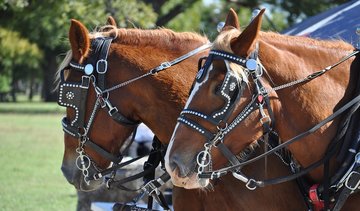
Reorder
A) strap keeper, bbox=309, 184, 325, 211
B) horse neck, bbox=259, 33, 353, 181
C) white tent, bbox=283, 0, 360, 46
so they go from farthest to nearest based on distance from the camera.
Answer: white tent, bbox=283, 0, 360, 46 < strap keeper, bbox=309, 184, 325, 211 < horse neck, bbox=259, 33, 353, 181

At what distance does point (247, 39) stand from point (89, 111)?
4.66ft

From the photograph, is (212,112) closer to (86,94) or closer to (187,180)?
(187,180)

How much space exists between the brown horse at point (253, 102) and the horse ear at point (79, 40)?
47.2 inches

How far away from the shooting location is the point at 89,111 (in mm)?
4391

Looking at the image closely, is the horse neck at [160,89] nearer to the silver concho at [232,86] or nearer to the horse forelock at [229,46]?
the horse forelock at [229,46]

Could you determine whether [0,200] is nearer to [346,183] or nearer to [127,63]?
[127,63]

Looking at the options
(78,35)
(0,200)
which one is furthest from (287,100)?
(0,200)

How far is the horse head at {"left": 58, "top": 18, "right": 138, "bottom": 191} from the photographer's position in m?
4.38

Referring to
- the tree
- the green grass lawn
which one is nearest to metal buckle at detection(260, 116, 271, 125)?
the green grass lawn

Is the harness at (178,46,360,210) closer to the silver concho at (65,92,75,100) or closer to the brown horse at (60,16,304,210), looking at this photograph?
the brown horse at (60,16,304,210)

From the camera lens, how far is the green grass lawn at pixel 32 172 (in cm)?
988

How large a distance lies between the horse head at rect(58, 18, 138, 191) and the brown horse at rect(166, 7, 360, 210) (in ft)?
3.31

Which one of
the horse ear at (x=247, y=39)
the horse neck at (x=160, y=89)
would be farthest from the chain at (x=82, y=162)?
the horse ear at (x=247, y=39)


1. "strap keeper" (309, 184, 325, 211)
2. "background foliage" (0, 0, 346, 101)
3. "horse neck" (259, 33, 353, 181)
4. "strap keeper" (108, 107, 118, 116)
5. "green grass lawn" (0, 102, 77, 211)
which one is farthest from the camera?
"background foliage" (0, 0, 346, 101)
